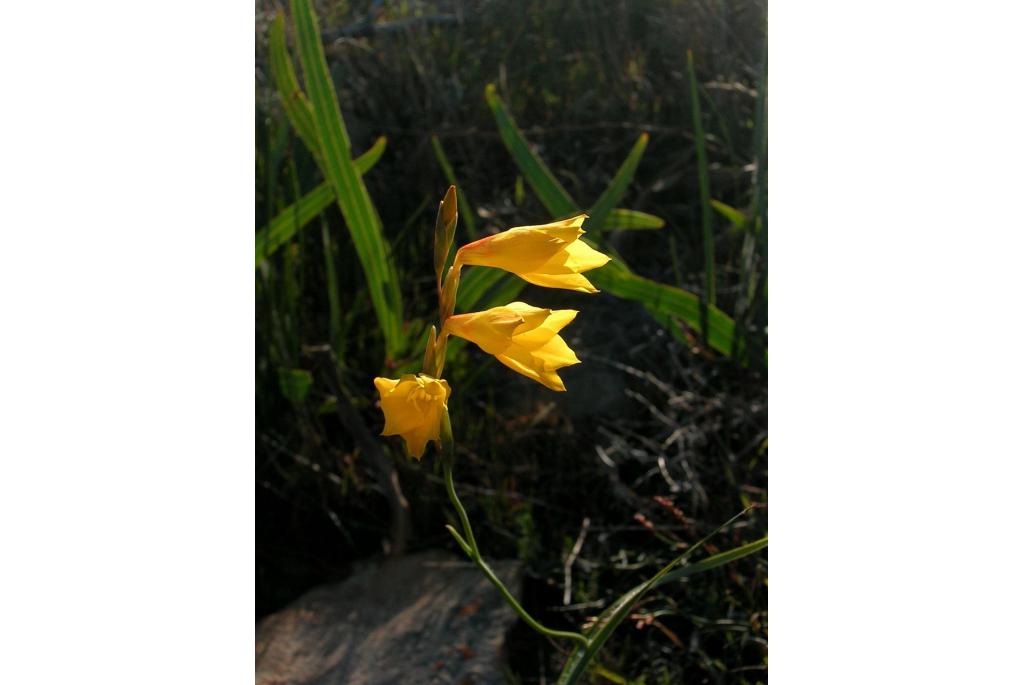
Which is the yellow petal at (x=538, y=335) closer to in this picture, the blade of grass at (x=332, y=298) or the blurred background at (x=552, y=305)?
the blurred background at (x=552, y=305)

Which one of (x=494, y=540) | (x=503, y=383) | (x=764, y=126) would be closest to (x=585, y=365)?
(x=503, y=383)

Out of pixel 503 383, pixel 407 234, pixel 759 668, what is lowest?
pixel 759 668

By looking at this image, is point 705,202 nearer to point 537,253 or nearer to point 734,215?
point 734,215

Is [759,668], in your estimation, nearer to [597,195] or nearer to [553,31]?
[597,195]

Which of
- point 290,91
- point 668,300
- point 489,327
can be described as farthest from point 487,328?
point 290,91

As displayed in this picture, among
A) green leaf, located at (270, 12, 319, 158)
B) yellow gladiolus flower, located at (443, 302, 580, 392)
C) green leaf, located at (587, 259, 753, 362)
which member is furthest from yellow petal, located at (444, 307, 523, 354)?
green leaf, located at (270, 12, 319, 158)

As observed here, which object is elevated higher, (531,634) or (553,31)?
(553,31)

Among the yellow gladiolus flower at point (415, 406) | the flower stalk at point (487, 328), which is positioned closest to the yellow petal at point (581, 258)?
the flower stalk at point (487, 328)
